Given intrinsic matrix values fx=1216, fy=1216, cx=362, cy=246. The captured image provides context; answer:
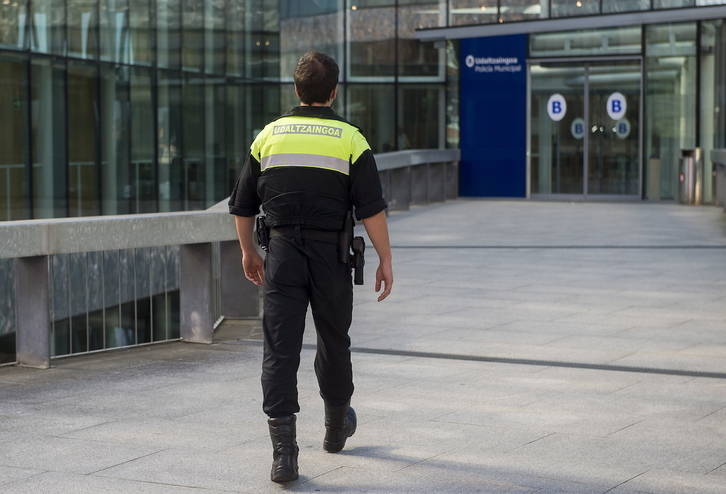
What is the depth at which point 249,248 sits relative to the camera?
525 centimetres

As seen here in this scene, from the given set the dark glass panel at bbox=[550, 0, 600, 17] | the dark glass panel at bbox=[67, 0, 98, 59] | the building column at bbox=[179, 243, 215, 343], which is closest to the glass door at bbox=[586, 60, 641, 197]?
the dark glass panel at bbox=[550, 0, 600, 17]

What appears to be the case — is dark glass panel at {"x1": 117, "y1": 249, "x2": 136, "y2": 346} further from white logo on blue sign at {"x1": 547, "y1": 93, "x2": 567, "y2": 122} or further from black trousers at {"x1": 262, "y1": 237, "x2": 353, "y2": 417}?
white logo on blue sign at {"x1": 547, "y1": 93, "x2": 567, "y2": 122}

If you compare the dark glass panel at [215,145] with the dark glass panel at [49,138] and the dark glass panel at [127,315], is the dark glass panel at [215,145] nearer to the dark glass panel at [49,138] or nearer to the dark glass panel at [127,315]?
the dark glass panel at [49,138]

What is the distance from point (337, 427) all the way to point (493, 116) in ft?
79.8

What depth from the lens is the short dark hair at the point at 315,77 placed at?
5.05m

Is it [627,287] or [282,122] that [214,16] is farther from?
[282,122]

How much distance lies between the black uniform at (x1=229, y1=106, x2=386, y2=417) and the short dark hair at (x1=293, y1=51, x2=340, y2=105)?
6 cm

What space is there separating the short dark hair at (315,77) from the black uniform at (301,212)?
6 centimetres

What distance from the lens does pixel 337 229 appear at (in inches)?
197

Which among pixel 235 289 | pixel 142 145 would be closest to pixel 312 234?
pixel 235 289

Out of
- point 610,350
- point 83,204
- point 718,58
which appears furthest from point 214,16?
point 610,350

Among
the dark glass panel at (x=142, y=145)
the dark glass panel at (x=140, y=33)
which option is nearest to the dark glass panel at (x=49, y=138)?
the dark glass panel at (x=142, y=145)

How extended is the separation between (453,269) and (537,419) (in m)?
7.37

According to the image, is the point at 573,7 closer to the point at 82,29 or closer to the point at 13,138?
the point at 82,29
